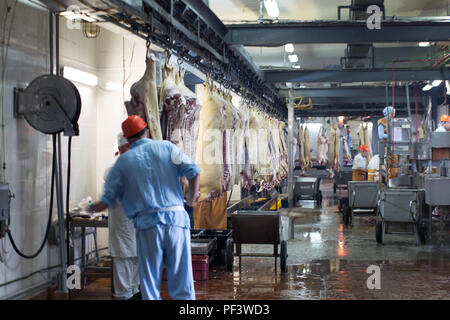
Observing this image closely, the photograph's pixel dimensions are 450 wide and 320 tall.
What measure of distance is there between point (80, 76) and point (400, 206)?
614 cm

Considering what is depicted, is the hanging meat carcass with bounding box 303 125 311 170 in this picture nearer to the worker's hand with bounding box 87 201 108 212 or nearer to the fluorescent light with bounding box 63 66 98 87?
the fluorescent light with bounding box 63 66 98 87

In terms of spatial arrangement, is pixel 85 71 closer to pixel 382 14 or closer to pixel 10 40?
pixel 10 40

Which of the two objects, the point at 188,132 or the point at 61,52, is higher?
the point at 61,52

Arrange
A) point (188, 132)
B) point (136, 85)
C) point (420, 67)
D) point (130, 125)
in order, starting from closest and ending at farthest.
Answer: point (130, 125), point (136, 85), point (188, 132), point (420, 67)

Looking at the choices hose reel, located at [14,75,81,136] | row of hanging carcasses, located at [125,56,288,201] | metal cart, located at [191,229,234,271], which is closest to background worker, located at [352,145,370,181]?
row of hanging carcasses, located at [125,56,288,201]

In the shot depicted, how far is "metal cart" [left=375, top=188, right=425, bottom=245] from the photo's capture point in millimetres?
9938

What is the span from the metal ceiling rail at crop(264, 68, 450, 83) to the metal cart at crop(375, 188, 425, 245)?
9.62 ft

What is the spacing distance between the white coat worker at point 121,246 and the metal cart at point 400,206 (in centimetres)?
550

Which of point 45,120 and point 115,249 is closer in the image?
point 45,120

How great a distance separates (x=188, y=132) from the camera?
5.71 meters

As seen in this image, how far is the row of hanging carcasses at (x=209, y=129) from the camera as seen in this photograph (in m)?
5.07

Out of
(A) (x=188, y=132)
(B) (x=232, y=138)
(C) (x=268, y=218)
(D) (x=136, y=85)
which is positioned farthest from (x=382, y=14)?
(D) (x=136, y=85)

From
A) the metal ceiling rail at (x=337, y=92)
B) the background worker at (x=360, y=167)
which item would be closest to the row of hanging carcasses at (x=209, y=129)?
the metal ceiling rail at (x=337, y=92)

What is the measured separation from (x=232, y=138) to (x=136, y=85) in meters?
2.78
